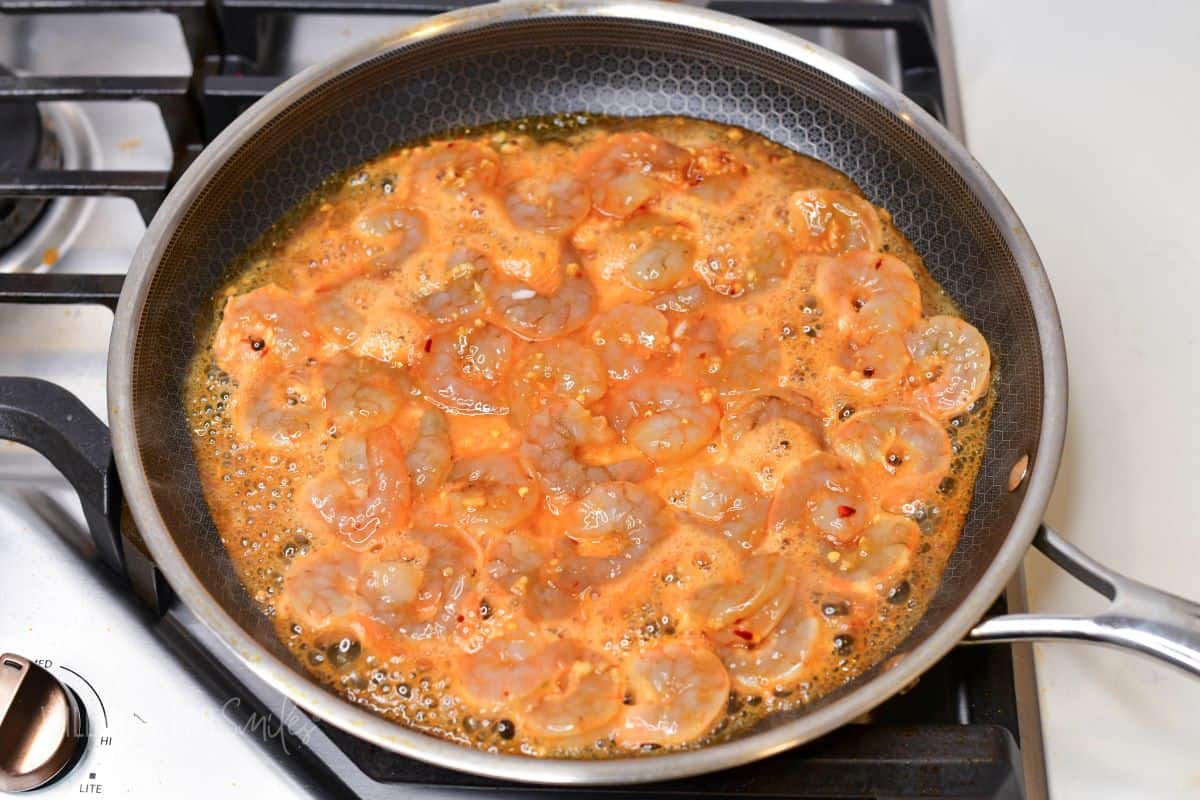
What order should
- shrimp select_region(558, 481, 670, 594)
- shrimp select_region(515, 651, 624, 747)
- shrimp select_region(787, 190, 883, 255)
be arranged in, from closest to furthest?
shrimp select_region(515, 651, 624, 747), shrimp select_region(558, 481, 670, 594), shrimp select_region(787, 190, 883, 255)

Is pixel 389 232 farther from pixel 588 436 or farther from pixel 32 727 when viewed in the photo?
pixel 32 727

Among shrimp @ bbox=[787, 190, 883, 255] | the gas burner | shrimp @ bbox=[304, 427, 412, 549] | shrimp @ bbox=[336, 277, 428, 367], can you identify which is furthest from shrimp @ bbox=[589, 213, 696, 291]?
the gas burner

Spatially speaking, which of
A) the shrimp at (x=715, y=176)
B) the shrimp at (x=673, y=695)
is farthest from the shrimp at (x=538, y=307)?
the shrimp at (x=673, y=695)

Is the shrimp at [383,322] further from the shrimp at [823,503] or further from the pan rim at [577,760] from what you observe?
the shrimp at [823,503]

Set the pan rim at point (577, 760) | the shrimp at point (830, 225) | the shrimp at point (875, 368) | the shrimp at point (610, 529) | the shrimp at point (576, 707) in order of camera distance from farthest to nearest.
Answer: the shrimp at point (830, 225), the shrimp at point (875, 368), the shrimp at point (610, 529), the shrimp at point (576, 707), the pan rim at point (577, 760)

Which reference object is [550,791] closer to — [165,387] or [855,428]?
[855,428]

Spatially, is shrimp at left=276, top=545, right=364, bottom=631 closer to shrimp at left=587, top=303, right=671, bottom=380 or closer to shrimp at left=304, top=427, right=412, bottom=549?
shrimp at left=304, top=427, right=412, bottom=549
